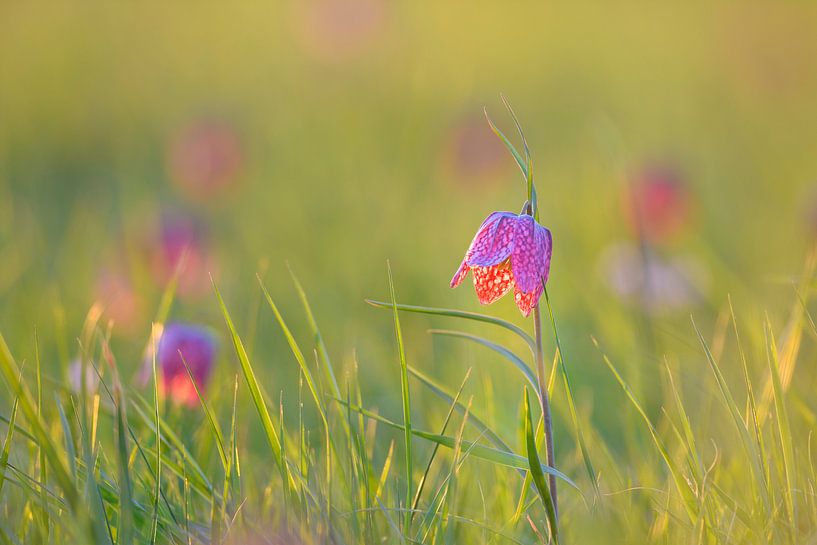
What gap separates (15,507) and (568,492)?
2.43 feet

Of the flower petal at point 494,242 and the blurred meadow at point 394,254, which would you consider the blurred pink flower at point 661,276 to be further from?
the flower petal at point 494,242

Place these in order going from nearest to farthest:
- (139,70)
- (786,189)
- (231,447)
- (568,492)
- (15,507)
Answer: (231,447) → (15,507) → (568,492) → (786,189) → (139,70)

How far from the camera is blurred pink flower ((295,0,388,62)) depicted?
4.85 m

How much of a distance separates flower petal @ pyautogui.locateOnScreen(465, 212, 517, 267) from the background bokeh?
14.5 inches

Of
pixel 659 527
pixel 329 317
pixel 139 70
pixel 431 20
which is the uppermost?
pixel 431 20

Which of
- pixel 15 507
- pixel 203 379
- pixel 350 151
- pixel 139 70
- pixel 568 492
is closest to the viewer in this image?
pixel 15 507

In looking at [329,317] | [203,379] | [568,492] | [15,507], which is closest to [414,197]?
[329,317]

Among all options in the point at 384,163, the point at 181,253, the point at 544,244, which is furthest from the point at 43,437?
the point at 384,163

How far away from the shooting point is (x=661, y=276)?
2.43m

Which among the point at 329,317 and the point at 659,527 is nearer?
the point at 659,527

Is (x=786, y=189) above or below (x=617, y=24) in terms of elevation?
below

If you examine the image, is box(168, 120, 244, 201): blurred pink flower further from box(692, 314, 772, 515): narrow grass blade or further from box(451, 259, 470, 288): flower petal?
box(692, 314, 772, 515): narrow grass blade

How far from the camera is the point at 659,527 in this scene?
0.94 meters

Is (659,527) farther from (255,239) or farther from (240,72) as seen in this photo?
(240,72)
